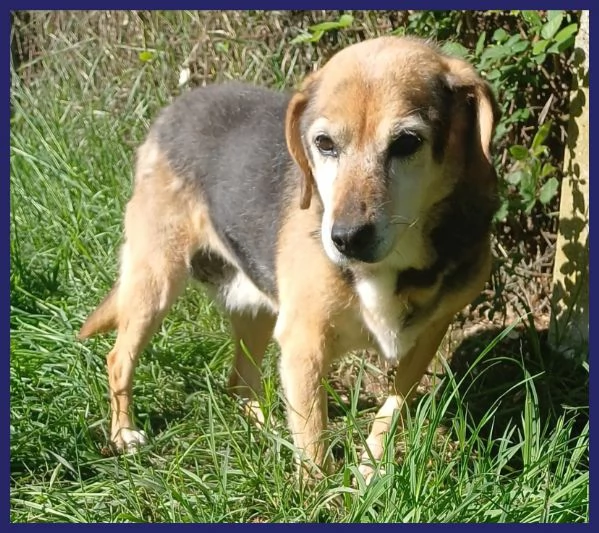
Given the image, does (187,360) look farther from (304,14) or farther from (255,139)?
(304,14)

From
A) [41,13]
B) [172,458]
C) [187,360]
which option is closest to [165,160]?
[187,360]

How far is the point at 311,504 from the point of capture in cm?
347

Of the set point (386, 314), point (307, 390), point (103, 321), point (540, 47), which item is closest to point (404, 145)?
point (386, 314)

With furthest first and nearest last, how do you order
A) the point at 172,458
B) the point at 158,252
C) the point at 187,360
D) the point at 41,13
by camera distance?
the point at 41,13 < the point at 187,360 < the point at 158,252 < the point at 172,458

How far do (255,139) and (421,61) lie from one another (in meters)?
1.09

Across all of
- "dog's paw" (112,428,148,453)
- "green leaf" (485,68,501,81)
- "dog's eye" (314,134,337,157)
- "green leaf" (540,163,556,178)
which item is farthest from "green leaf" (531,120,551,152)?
"dog's paw" (112,428,148,453)

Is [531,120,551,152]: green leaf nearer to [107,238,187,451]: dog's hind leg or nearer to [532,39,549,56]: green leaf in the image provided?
[532,39,549,56]: green leaf

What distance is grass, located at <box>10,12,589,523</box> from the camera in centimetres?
343

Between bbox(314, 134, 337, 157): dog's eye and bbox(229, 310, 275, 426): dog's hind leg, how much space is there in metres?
1.46

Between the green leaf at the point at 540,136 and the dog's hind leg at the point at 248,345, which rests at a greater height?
the green leaf at the point at 540,136

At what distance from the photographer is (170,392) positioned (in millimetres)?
4641

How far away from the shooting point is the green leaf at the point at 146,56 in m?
6.46

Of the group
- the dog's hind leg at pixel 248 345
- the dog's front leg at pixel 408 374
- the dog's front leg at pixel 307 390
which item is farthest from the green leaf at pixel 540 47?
the dog's hind leg at pixel 248 345

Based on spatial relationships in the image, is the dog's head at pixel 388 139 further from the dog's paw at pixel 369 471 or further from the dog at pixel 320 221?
the dog's paw at pixel 369 471
